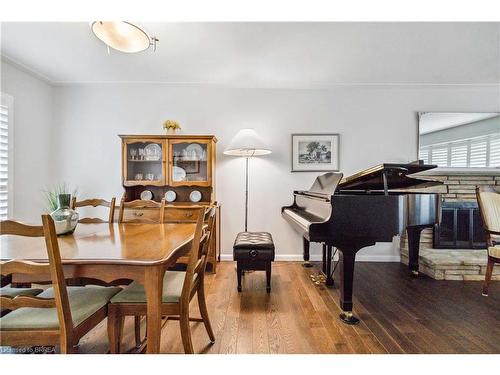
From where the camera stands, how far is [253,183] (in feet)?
11.1

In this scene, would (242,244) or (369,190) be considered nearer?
(242,244)

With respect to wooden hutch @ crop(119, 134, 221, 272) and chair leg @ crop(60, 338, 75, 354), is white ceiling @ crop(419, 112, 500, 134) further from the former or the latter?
chair leg @ crop(60, 338, 75, 354)

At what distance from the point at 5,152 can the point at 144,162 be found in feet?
4.74

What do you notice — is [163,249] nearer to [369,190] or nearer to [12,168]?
[369,190]

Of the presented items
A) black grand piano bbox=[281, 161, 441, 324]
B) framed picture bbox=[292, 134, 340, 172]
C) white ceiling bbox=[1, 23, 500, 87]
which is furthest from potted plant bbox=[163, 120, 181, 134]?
black grand piano bbox=[281, 161, 441, 324]

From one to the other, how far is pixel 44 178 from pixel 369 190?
13.6 ft

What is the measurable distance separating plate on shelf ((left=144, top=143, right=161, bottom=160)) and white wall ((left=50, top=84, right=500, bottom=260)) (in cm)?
28

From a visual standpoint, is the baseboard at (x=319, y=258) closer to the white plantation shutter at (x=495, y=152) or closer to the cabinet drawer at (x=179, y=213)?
the cabinet drawer at (x=179, y=213)

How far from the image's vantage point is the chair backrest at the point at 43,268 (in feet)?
2.89

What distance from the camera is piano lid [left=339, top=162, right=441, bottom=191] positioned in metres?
1.97

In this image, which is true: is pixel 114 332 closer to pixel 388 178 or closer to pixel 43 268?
pixel 43 268
